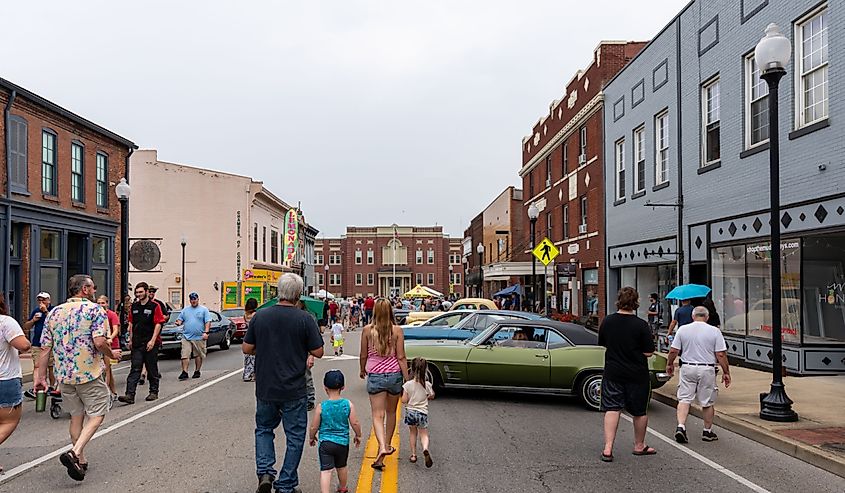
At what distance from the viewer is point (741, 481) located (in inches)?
287

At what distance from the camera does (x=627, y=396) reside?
816 cm

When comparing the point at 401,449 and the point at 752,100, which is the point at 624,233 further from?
the point at 401,449

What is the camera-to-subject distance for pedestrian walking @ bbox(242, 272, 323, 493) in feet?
19.9

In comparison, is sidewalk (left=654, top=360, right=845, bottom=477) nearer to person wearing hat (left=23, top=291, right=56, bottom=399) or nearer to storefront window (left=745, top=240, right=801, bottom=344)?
storefront window (left=745, top=240, right=801, bottom=344)

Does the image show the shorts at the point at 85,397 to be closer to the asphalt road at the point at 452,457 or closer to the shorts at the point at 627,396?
the asphalt road at the point at 452,457

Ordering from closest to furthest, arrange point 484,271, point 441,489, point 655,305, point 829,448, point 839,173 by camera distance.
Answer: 1. point 441,489
2. point 829,448
3. point 839,173
4. point 655,305
5. point 484,271

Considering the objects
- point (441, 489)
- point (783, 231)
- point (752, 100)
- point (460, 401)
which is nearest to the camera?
point (441, 489)

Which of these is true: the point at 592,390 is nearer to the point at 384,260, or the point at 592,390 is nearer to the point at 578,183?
the point at 578,183

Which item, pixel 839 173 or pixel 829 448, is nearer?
Answer: pixel 829 448

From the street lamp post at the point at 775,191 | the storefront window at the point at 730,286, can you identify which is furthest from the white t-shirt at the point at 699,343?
the storefront window at the point at 730,286

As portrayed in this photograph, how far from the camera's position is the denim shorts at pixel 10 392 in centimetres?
709

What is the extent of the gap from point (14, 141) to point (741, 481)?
21382mm

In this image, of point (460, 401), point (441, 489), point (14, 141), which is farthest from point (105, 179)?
point (441, 489)

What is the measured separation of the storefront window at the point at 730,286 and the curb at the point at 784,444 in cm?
653
